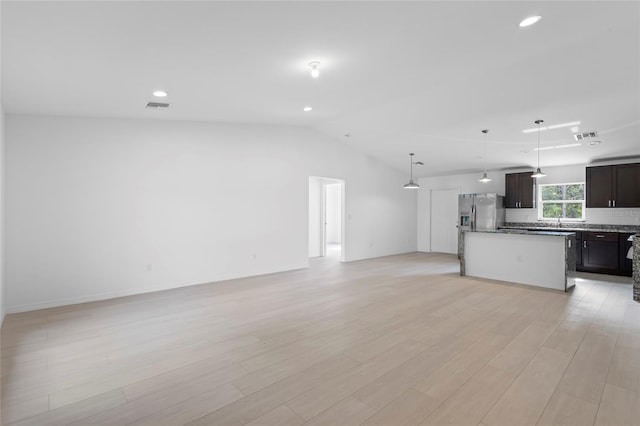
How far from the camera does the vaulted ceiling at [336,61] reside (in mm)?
2396

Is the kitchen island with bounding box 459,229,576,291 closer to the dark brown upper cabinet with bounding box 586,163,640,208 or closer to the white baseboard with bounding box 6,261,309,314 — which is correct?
the dark brown upper cabinet with bounding box 586,163,640,208

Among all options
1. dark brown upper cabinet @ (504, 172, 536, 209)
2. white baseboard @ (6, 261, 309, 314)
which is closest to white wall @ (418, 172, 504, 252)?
dark brown upper cabinet @ (504, 172, 536, 209)

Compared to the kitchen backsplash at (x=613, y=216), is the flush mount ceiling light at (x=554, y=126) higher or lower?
higher

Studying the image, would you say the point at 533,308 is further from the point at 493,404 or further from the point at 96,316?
the point at 96,316

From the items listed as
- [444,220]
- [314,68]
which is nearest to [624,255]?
[444,220]

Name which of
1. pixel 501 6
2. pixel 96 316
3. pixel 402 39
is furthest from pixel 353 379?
pixel 96 316

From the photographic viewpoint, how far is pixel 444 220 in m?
9.80

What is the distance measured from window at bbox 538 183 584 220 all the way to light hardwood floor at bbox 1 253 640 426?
Result: 10.3 ft

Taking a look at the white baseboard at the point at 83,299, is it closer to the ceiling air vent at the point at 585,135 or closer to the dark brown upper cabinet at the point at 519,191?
the ceiling air vent at the point at 585,135

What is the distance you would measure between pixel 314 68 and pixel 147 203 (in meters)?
3.53

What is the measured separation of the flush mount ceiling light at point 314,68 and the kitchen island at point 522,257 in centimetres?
464

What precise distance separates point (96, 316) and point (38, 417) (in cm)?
221

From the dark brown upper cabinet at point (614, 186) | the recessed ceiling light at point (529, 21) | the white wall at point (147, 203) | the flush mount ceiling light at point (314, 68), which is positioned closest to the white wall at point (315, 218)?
the white wall at point (147, 203)

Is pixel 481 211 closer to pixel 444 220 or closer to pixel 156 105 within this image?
pixel 444 220
